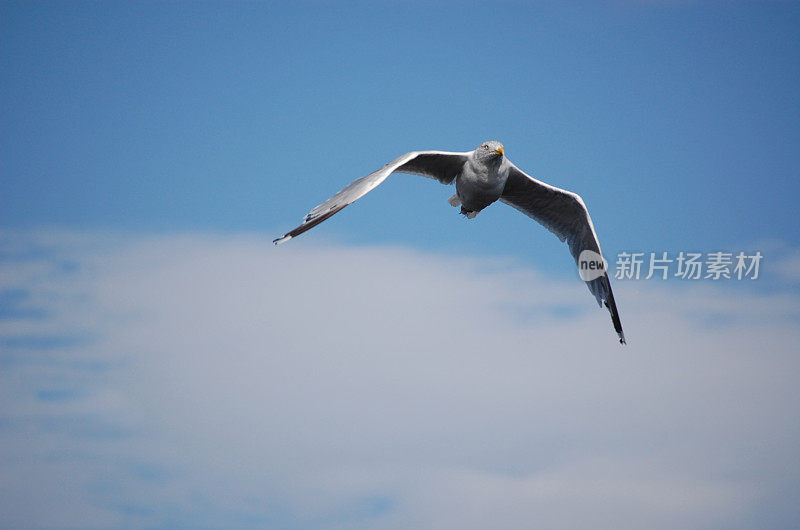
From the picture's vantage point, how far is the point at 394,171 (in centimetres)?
1916

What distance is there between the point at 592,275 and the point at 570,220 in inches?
63.1

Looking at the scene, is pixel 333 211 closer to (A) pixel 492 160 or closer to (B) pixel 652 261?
(A) pixel 492 160

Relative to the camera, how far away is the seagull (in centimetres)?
1784

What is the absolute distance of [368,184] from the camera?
57.4 ft

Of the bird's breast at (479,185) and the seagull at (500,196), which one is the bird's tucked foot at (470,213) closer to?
the seagull at (500,196)

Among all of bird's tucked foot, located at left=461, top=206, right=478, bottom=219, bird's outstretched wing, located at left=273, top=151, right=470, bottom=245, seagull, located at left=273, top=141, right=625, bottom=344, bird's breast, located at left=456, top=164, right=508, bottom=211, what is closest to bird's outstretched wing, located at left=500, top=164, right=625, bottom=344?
seagull, located at left=273, top=141, right=625, bottom=344

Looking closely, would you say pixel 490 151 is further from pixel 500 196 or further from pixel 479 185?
pixel 500 196

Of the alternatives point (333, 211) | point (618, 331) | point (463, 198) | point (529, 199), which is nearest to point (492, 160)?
point (463, 198)

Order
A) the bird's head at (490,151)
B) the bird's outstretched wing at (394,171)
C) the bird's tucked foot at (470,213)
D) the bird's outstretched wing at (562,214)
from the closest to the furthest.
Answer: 1. the bird's outstretched wing at (394,171)
2. the bird's head at (490,151)
3. the bird's tucked foot at (470,213)
4. the bird's outstretched wing at (562,214)

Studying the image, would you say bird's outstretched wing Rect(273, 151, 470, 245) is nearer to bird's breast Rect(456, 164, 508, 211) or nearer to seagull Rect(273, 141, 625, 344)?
seagull Rect(273, 141, 625, 344)

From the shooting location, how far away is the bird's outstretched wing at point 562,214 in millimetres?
21328

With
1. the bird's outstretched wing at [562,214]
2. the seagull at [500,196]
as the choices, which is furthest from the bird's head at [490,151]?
the bird's outstretched wing at [562,214]

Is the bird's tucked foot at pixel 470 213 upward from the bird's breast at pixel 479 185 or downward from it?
downward

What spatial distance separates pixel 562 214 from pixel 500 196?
5.68 ft
